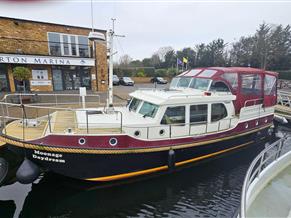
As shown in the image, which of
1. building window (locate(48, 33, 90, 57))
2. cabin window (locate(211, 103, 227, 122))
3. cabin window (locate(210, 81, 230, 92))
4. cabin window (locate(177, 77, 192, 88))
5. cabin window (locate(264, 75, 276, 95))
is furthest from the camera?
building window (locate(48, 33, 90, 57))

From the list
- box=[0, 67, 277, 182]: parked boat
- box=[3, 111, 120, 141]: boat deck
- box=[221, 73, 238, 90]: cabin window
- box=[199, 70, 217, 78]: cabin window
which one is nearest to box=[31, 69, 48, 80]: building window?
box=[0, 67, 277, 182]: parked boat

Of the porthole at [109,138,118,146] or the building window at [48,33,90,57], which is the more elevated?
the building window at [48,33,90,57]

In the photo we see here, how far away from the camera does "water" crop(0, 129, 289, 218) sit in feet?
16.8

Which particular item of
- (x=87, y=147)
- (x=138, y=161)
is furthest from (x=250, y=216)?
(x=87, y=147)

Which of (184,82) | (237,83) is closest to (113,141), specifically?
(184,82)

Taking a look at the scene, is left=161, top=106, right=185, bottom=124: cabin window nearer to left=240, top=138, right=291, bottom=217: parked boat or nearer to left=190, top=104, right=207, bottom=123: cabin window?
left=190, top=104, right=207, bottom=123: cabin window

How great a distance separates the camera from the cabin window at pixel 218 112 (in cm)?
702

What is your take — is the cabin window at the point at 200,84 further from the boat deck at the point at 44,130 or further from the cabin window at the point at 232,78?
the boat deck at the point at 44,130

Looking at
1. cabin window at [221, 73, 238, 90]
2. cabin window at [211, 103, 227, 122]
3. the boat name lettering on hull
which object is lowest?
the boat name lettering on hull

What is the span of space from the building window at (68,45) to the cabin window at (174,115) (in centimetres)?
1534

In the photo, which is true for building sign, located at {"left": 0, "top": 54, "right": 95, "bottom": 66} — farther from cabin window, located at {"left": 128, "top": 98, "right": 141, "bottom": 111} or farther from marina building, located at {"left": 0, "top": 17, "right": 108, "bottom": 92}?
cabin window, located at {"left": 128, "top": 98, "right": 141, "bottom": 111}

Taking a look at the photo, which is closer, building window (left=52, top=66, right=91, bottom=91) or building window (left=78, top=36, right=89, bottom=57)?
building window (left=52, top=66, right=91, bottom=91)

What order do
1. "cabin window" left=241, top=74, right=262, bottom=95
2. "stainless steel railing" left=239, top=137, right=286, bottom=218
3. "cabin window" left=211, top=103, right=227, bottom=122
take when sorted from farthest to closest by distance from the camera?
1. "cabin window" left=241, top=74, right=262, bottom=95
2. "cabin window" left=211, top=103, right=227, bottom=122
3. "stainless steel railing" left=239, top=137, right=286, bottom=218

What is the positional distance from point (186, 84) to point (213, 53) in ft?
143
